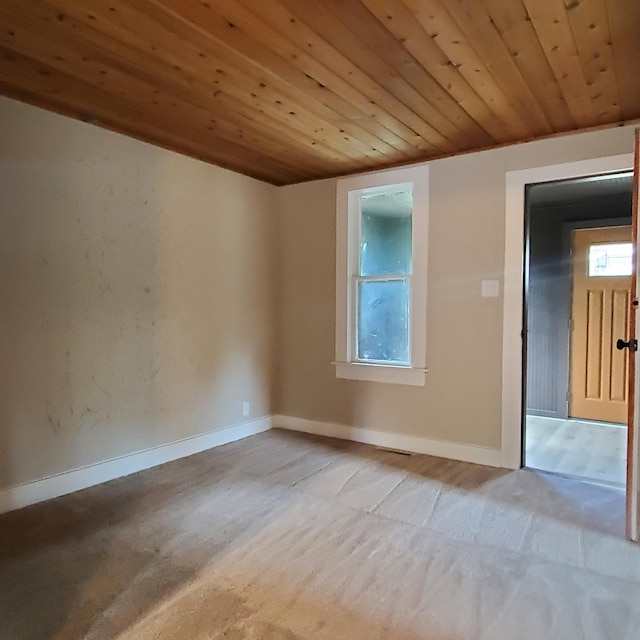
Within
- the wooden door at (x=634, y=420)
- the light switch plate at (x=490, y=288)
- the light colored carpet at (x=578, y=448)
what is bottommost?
the light colored carpet at (x=578, y=448)

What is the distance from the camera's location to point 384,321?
4012mm

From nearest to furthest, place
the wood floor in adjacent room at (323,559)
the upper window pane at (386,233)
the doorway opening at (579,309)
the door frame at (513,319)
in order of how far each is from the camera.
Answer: the wood floor in adjacent room at (323,559) → the door frame at (513,319) → the upper window pane at (386,233) → the doorway opening at (579,309)

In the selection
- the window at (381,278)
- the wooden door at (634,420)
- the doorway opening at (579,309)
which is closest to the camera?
the wooden door at (634,420)

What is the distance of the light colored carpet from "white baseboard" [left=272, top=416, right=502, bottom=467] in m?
0.36

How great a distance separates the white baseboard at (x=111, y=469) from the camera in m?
2.63

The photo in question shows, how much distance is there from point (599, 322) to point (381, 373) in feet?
8.32

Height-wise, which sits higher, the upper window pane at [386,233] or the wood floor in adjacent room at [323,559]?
the upper window pane at [386,233]

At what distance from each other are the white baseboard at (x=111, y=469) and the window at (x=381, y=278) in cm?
112

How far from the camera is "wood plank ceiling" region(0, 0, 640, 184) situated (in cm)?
183

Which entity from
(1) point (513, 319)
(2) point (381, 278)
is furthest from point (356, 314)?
(1) point (513, 319)

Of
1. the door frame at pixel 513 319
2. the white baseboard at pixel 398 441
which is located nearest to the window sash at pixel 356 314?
the white baseboard at pixel 398 441

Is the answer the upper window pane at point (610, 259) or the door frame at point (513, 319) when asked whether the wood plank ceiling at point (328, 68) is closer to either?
the door frame at point (513, 319)

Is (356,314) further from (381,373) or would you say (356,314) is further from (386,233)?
(386,233)

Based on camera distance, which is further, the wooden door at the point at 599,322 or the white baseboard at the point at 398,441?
the wooden door at the point at 599,322
